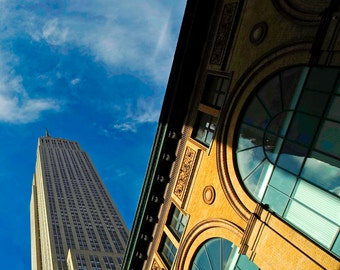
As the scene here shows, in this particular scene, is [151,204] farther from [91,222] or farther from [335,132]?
[91,222]

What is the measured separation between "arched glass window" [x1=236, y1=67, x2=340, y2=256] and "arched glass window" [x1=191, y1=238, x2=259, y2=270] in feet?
7.53

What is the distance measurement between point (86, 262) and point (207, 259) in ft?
297

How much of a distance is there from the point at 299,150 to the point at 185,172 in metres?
7.03

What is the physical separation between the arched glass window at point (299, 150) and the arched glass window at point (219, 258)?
229 cm

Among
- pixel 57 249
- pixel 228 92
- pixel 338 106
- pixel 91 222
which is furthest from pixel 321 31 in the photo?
pixel 91 222

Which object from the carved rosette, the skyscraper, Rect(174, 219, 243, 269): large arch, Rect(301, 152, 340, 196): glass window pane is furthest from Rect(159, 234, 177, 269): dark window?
the skyscraper

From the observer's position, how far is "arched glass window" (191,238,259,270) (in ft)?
41.3

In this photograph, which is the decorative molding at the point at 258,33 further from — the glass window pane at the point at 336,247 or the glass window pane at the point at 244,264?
the glass window pane at the point at 244,264

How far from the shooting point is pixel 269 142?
11992mm

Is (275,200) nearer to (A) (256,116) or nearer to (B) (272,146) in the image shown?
(B) (272,146)

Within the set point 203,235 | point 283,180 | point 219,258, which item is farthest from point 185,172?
point 283,180

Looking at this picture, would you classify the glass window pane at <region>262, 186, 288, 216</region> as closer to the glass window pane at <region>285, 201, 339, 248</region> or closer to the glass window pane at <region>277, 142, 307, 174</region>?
the glass window pane at <region>285, 201, 339, 248</region>

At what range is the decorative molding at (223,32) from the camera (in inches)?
569

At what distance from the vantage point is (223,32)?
48.9ft
